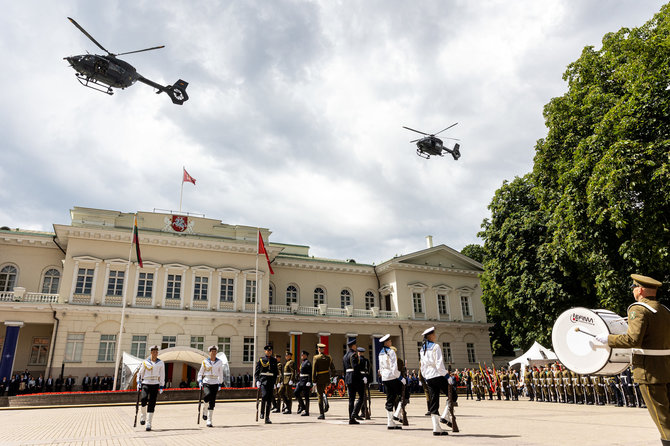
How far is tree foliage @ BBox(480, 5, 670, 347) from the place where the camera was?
14.3 m

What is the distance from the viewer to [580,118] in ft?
60.7

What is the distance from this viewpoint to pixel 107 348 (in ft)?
87.5

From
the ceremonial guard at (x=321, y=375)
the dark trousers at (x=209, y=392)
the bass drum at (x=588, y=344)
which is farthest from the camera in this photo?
the ceremonial guard at (x=321, y=375)

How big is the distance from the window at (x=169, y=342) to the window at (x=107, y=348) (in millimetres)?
2921

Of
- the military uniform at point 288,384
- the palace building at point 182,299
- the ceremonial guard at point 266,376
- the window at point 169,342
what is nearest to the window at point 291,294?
the palace building at point 182,299

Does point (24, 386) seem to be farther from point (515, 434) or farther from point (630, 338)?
point (630, 338)

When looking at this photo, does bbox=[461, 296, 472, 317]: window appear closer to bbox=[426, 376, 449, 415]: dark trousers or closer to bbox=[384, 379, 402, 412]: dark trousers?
bbox=[384, 379, 402, 412]: dark trousers

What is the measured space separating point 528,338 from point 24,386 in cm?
3058

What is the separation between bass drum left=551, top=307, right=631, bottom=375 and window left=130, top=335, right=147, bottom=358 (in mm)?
27338

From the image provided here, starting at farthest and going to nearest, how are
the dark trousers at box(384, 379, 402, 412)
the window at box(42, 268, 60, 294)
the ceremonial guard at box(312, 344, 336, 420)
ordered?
the window at box(42, 268, 60, 294) → the ceremonial guard at box(312, 344, 336, 420) → the dark trousers at box(384, 379, 402, 412)

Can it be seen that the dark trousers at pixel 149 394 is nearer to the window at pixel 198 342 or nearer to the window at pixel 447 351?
the window at pixel 198 342

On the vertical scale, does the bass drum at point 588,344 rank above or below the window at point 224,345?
below

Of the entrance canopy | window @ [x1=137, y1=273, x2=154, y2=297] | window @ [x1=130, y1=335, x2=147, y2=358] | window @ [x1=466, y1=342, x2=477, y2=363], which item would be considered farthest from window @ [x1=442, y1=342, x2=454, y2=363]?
window @ [x1=137, y1=273, x2=154, y2=297]

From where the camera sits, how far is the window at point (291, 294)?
35.2 metres
